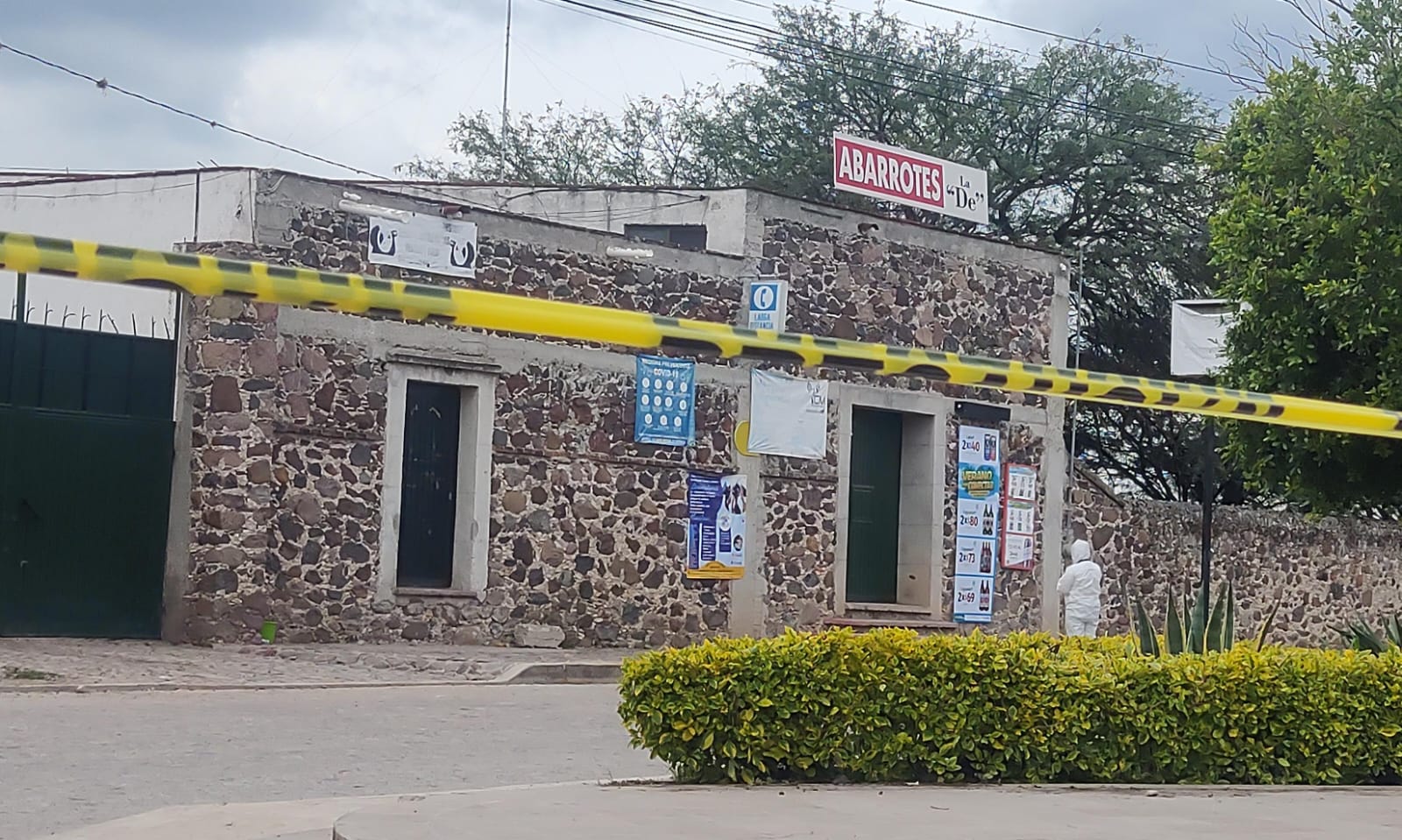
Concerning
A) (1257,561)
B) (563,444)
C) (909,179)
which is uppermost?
(909,179)

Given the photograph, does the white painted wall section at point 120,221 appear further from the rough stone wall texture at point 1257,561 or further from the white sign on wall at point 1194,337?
the white sign on wall at point 1194,337

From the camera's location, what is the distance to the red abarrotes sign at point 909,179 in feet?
74.9

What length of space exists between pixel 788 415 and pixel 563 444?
3.28 meters

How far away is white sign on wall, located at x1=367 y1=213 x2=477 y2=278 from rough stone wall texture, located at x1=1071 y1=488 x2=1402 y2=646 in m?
10.6

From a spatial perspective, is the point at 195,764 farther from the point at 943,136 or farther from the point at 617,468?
the point at 943,136

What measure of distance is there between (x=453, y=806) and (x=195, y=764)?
3.06 meters

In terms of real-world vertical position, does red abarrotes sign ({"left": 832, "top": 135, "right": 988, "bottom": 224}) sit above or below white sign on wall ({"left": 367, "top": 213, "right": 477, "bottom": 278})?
above

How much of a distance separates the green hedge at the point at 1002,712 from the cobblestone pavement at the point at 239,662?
7.38 meters

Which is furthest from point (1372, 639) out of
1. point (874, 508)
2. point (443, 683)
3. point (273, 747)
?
point (874, 508)

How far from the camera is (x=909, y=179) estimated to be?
23.8 meters

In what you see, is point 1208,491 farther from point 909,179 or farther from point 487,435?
point 487,435

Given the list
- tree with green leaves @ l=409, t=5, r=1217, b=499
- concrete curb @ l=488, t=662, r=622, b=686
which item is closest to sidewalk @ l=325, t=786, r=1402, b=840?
concrete curb @ l=488, t=662, r=622, b=686

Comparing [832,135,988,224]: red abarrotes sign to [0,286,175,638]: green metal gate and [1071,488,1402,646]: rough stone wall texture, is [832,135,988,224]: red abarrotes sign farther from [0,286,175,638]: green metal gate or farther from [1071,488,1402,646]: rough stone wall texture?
[0,286,175,638]: green metal gate

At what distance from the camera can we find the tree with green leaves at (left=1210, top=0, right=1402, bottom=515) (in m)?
13.3
